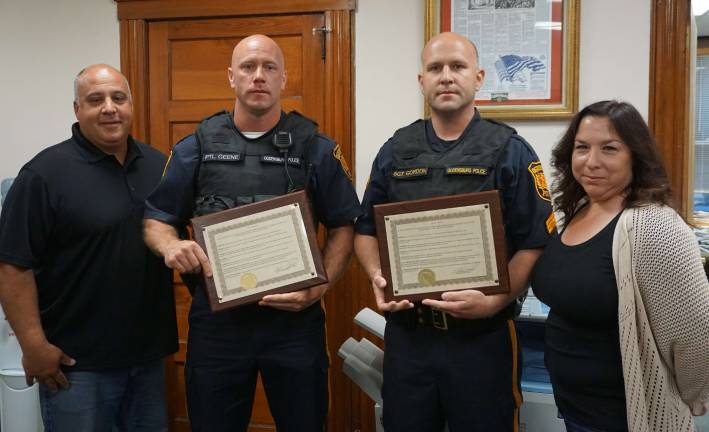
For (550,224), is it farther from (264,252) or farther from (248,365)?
(248,365)

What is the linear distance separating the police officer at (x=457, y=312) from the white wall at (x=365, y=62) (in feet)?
2.64

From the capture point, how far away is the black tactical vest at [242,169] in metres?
1.67

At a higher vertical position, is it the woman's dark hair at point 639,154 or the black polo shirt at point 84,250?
the woman's dark hair at point 639,154

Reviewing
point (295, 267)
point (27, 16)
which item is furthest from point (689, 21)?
point (27, 16)

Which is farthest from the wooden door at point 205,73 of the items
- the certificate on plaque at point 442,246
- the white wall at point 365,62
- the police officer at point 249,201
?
the certificate on plaque at point 442,246

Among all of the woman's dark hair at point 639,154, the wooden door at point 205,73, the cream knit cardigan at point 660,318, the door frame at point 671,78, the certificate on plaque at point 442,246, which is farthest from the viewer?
the wooden door at point 205,73

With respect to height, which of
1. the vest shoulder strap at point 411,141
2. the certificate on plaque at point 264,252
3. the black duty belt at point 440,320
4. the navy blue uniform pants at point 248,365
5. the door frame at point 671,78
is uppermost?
the door frame at point 671,78

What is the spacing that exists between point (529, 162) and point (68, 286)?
1418 mm

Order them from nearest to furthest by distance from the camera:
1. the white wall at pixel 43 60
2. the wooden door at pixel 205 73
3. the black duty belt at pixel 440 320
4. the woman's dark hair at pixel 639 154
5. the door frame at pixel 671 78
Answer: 1. the woman's dark hair at pixel 639 154
2. the black duty belt at pixel 440 320
3. the door frame at pixel 671 78
4. the wooden door at pixel 205 73
5. the white wall at pixel 43 60

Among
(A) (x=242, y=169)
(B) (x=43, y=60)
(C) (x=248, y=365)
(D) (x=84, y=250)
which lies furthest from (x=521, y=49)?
(B) (x=43, y=60)

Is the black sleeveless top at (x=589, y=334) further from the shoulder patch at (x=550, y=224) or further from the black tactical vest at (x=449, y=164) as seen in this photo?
the black tactical vest at (x=449, y=164)

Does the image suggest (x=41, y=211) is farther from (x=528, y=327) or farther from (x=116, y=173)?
(x=528, y=327)

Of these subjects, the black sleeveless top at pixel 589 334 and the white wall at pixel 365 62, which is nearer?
the black sleeveless top at pixel 589 334

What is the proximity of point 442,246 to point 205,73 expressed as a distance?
1.64 metres
